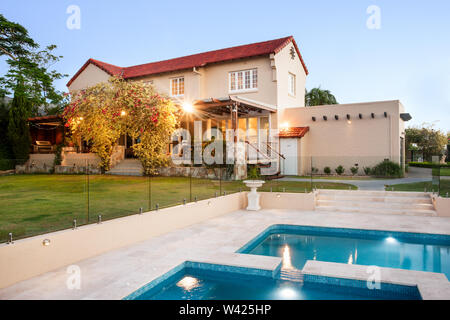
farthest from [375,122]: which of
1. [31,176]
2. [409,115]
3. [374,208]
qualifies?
[31,176]

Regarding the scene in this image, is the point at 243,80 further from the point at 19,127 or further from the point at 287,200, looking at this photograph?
the point at 19,127

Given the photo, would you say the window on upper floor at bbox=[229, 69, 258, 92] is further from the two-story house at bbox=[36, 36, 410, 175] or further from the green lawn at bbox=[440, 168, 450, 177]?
the green lawn at bbox=[440, 168, 450, 177]

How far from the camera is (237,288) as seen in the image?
4.96m

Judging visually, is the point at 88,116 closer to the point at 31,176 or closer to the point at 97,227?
the point at 31,176

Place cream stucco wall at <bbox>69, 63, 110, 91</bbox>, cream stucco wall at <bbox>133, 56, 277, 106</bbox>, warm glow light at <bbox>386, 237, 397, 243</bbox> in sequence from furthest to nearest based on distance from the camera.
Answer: cream stucco wall at <bbox>69, 63, 110, 91</bbox>, cream stucco wall at <bbox>133, 56, 277, 106</bbox>, warm glow light at <bbox>386, 237, 397, 243</bbox>

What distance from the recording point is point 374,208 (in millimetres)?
10438

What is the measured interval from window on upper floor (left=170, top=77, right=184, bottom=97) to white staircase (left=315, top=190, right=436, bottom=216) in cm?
1238

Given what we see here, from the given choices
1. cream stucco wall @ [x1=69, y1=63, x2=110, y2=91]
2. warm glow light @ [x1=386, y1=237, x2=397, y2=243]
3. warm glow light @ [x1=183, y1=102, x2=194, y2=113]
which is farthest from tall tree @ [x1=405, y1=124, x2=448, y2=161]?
cream stucco wall @ [x1=69, y1=63, x2=110, y2=91]

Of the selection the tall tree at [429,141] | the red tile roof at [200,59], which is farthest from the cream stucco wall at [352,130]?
the tall tree at [429,141]

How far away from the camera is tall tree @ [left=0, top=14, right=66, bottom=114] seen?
76.8 ft

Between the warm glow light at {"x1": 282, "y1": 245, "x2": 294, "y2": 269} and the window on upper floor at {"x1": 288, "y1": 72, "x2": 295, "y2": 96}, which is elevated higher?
the window on upper floor at {"x1": 288, "y1": 72, "x2": 295, "y2": 96}

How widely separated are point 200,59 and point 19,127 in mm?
12326

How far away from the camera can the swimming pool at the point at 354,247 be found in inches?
247

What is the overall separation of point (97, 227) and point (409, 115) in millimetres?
17189
